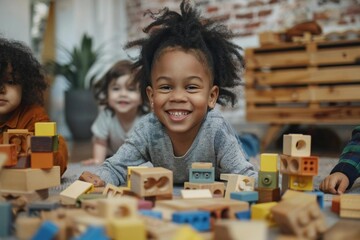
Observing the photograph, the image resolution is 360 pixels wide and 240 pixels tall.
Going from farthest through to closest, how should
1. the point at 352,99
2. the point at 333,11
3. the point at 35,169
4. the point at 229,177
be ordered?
the point at 333,11, the point at 352,99, the point at 229,177, the point at 35,169

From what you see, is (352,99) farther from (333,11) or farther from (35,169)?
(35,169)

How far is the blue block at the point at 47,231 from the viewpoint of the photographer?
583mm

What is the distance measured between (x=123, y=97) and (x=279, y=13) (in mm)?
1226

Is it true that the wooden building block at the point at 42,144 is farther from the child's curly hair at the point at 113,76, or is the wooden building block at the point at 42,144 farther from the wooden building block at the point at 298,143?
the child's curly hair at the point at 113,76

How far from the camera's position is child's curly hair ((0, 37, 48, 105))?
45.5 inches

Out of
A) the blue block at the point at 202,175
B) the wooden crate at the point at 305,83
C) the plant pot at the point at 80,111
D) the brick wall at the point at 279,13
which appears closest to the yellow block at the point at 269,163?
the blue block at the point at 202,175

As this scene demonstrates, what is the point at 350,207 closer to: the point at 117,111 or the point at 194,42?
the point at 194,42

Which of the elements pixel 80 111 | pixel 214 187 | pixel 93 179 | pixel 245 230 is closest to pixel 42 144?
pixel 93 179

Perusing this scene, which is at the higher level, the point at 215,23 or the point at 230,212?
the point at 215,23

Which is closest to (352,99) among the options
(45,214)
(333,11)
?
(333,11)

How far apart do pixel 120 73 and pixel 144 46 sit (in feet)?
2.24

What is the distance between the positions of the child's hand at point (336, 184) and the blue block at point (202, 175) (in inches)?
10.2

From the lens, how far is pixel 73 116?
10.5ft

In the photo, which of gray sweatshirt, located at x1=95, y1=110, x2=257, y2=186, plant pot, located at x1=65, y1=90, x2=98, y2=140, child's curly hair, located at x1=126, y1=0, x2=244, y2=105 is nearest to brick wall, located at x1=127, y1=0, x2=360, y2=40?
plant pot, located at x1=65, y1=90, x2=98, y2=140
